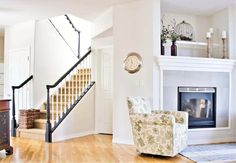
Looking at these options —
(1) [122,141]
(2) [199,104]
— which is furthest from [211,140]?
(1) [122,141]

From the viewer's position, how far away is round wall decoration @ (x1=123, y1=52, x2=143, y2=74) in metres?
5.48

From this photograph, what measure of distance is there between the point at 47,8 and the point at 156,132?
3.39m

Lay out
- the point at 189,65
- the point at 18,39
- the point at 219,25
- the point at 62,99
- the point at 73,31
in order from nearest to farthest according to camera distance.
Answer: the point at 189,65 → the point at 219,25 → the point at 62,99 → the point at 18,39 → the point at 73,31

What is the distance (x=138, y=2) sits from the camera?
5520 millimetres

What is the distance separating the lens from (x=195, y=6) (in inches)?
230

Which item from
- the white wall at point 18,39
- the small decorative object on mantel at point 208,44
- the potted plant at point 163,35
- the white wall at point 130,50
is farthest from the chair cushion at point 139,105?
the white wall at point 18,39

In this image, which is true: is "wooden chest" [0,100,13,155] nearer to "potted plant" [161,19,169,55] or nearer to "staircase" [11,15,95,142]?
"staircase" [11,15,95,142]

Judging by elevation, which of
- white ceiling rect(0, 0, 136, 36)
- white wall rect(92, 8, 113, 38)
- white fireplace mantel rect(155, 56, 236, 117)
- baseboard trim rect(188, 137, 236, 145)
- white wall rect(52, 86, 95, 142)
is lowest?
baseboard trim rect(188, 137, 236, 145)

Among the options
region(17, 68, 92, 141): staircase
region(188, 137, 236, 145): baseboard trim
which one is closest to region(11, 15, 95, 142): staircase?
region(17, 68, 92, 141): staircase

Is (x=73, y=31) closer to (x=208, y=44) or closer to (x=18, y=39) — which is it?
(x=18, y=39)

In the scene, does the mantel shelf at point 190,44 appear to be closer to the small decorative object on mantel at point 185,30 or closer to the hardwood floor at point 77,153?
the small decorative object on mantel at point 185,30

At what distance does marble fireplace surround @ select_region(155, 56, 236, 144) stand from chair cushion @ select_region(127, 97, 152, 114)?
1.43 feet

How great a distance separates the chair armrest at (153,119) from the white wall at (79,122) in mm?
2088

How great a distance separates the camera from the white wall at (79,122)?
613 centimetres
